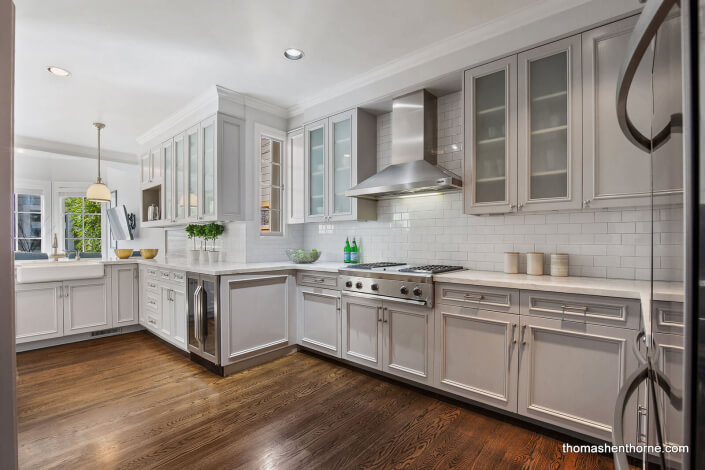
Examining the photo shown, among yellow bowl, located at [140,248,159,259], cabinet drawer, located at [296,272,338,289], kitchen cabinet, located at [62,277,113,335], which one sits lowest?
kitchen cabinet, located at [62,277,113,335]

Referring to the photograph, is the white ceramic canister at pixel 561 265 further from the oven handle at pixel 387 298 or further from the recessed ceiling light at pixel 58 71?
the recessed ceiling light at pixel 58 71

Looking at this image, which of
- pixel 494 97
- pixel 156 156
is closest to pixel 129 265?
pixel 156 156

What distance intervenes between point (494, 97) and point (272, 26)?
1729 mm

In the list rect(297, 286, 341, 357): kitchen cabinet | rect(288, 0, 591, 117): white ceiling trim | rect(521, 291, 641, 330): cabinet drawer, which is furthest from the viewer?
rect(297, 286, 341, 357): kitchen cabinet

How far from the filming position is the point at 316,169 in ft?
12.6

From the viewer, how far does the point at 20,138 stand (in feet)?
15.9

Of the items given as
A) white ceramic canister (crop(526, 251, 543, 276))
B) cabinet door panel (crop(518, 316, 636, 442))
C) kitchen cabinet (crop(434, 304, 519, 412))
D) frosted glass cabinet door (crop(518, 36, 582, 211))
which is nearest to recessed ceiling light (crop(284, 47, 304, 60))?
frosted glass cabinet door (crop(518, 36, 582, 211))

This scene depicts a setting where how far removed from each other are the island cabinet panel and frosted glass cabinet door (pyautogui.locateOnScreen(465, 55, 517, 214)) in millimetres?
1953

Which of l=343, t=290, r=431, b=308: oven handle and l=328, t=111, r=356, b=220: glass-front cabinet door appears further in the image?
l=328, t=111, r=356, b=220: glass-front cabinet door

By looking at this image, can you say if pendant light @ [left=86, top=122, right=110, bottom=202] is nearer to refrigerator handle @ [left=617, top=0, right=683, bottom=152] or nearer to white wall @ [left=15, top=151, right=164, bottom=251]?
white wall @ [left=15, top=151, right=164, bottom=251]

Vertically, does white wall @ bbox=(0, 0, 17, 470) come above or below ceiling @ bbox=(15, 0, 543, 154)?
below

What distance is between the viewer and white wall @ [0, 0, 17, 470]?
0.86 m

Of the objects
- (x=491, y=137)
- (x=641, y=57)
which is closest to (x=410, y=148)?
(x=491, y=137)

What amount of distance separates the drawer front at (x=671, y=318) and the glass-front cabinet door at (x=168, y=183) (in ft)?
15.6
